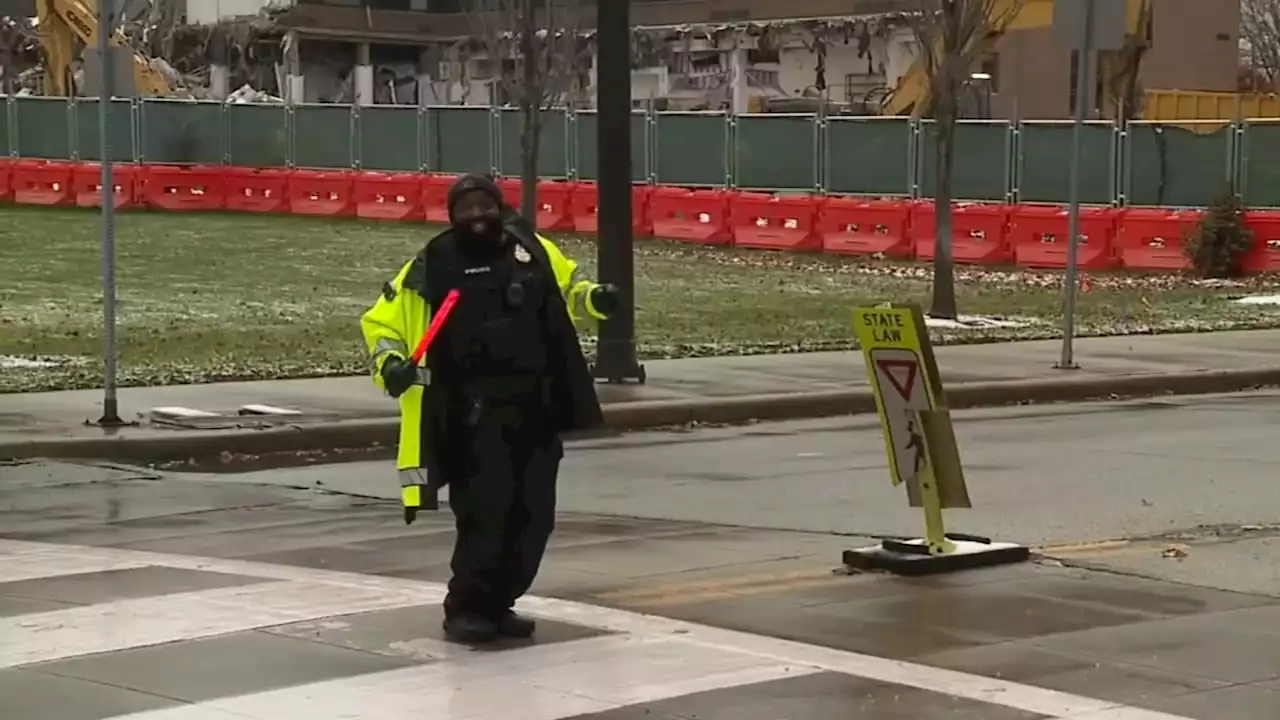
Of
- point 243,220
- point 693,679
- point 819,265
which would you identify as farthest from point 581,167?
point 693,679

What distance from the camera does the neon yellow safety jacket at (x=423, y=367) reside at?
7.43m

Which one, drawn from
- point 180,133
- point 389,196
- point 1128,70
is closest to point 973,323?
point 1128,70

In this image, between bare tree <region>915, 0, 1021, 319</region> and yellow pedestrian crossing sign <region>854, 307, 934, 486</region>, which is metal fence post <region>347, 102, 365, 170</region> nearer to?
bare tree <region>915, 0, 1021, 319</region>

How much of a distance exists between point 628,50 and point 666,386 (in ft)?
9.10

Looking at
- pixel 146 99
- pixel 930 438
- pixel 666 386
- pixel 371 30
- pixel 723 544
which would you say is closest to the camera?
pixel 930 438

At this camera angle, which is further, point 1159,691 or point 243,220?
point 243,220

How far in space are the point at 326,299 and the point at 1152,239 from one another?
1377 centimetres

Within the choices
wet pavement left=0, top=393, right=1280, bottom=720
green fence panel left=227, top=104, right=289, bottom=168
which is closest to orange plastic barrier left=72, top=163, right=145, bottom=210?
green fence panel left=227, top=104, right=289, bottom=168

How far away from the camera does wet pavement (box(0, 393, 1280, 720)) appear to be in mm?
6754

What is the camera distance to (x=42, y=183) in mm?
46469

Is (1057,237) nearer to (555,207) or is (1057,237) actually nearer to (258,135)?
(555,207)

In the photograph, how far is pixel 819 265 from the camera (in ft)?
105

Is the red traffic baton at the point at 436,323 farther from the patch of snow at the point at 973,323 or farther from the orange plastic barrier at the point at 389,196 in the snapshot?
the orange plastic barrier at the point at 389,196

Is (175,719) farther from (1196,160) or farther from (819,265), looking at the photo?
(1196,160)
